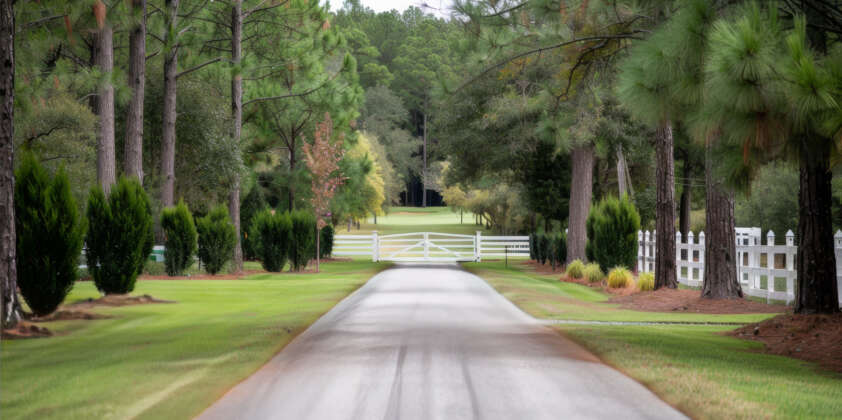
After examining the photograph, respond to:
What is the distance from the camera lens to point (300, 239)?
2812 cm

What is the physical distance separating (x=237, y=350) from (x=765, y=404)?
5.80 m

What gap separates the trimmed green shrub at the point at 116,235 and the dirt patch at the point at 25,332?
13.4 feet

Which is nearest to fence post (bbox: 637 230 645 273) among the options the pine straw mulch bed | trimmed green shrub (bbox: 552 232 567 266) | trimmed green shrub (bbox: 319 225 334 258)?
trimmed green shrub (bbox: 552 232 567 266)

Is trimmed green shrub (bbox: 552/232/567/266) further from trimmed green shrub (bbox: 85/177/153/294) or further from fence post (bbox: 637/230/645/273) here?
trimmed green shrub (bbox: 85/177/153/294)

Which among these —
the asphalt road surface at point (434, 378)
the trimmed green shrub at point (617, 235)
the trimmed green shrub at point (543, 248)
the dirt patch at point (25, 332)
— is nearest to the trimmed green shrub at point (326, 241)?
the trimmed green shrub at point (543, 248)

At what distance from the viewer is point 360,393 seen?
265 inches

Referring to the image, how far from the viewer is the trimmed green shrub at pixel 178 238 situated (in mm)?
22344

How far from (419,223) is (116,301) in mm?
68458

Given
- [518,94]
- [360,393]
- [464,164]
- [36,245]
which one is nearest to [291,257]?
[464,164]

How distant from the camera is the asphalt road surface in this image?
615 centimetres

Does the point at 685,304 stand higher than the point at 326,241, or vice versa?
the point at 326,241

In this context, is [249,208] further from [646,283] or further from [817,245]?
[817,245]

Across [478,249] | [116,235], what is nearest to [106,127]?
[116,235]

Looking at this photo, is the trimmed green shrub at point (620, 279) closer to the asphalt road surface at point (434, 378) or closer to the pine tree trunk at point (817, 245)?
the asphalt road surface at point (434, 378)
